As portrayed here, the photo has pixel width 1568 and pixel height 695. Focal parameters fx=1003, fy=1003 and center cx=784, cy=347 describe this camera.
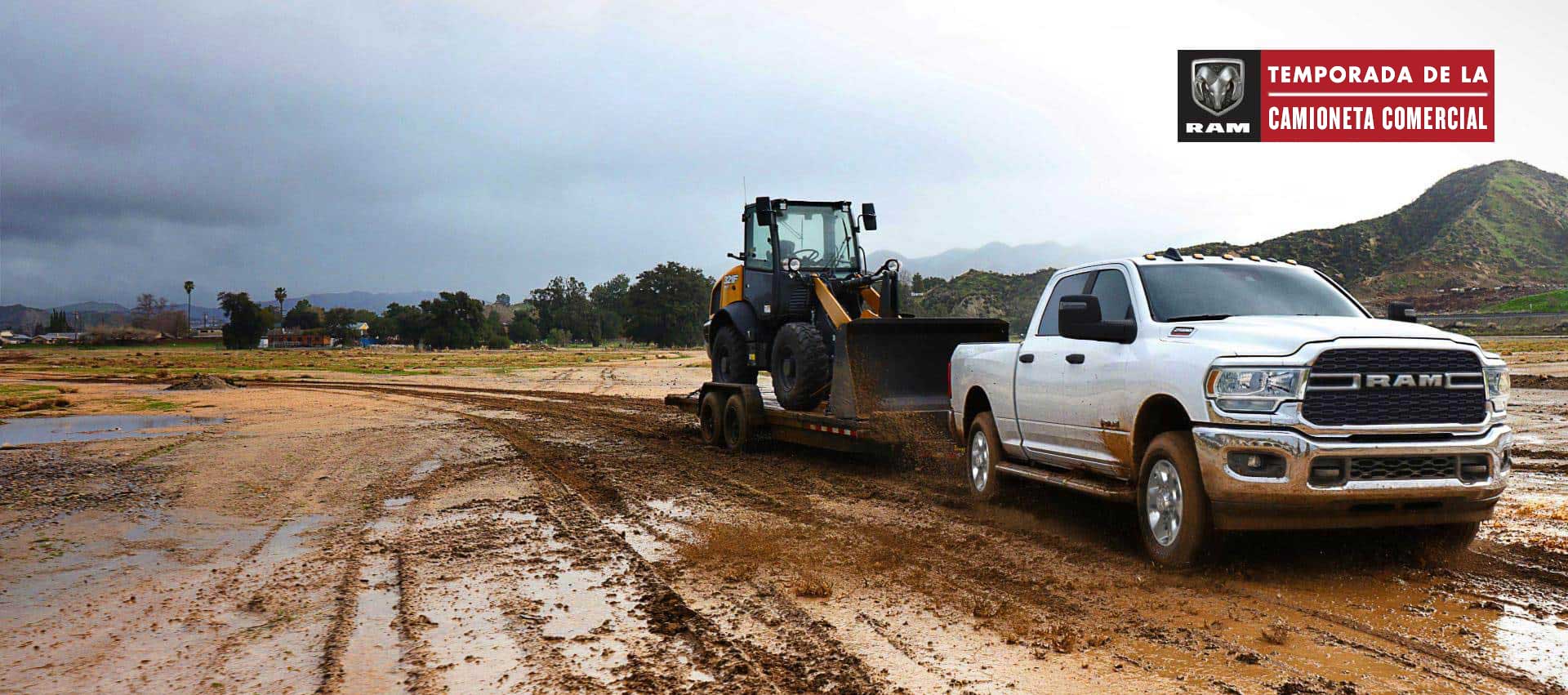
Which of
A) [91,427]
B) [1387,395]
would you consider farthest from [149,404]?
[1387,395]

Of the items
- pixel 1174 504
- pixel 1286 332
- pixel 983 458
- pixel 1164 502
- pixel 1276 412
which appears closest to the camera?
pixel 1276 412

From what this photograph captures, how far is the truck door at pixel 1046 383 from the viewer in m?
7.64

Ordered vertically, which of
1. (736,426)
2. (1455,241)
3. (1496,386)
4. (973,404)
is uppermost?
(1455,241)

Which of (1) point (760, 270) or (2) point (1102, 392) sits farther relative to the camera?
(1) point (760, 270)

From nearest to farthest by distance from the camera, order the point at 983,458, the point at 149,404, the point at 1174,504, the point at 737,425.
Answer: the point at 1174,504 < the point at 983,458 < the point at 737,425 < the point at 149,404

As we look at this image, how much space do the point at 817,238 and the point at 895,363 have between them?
10.9 feet

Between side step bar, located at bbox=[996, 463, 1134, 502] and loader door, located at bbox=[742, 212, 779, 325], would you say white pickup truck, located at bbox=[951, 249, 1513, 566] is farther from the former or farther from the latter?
loader door, located at bbox=[742, 212, 779, 325]

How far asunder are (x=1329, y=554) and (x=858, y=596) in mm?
3199

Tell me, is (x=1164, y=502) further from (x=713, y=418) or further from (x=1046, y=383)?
(x=713, y=418)

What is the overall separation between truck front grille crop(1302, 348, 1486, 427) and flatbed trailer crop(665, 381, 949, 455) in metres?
5.26

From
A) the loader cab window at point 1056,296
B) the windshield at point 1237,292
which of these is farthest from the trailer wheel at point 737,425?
the windshield at point 1237,292

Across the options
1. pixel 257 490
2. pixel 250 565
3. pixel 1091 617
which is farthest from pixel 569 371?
pixel 1091 617

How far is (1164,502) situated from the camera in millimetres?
6410

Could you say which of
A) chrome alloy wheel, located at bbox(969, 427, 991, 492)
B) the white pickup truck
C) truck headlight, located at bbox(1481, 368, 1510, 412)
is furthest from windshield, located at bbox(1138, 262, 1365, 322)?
chrome alloy wheel, located at bbox(969, 427, 991, 492)
